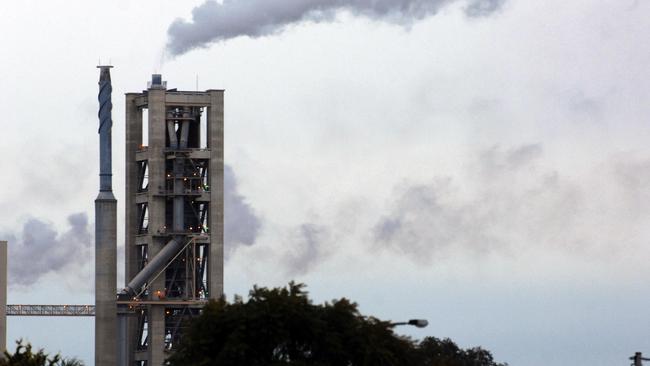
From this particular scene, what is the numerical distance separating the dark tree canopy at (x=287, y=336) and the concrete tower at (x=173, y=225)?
8180 centimetres

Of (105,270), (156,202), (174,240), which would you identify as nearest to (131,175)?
(156,202)

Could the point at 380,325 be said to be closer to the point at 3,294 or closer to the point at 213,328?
the point at 213,328

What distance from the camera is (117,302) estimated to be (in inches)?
7032

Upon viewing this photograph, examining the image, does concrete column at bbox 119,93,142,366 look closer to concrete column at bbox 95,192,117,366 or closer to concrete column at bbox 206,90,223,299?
concrete column at bbox 95,192,117,366

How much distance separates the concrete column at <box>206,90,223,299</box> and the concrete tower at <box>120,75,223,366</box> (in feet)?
0.30

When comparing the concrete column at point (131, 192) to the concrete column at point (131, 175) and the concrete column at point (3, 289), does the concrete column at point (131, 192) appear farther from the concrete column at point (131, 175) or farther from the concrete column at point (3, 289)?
the concrete column at point (3, 289)

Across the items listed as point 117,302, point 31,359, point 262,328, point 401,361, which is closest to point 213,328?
point 262,328

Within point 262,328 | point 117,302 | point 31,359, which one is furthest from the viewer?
point 117,302

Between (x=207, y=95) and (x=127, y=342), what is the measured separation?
23.9m

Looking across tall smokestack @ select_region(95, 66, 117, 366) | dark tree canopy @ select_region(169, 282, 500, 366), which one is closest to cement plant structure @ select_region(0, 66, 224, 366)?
tall smokestack @ select_region(95, 66, 117, 366)

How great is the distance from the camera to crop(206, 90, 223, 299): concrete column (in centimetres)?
18162

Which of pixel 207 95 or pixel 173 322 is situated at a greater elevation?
pixel 207 95

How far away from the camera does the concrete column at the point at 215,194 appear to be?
7151 inches

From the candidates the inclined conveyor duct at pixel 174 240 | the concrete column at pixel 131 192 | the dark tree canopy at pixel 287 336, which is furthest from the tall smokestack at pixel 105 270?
the dark tree canopy at pixel 287 336
